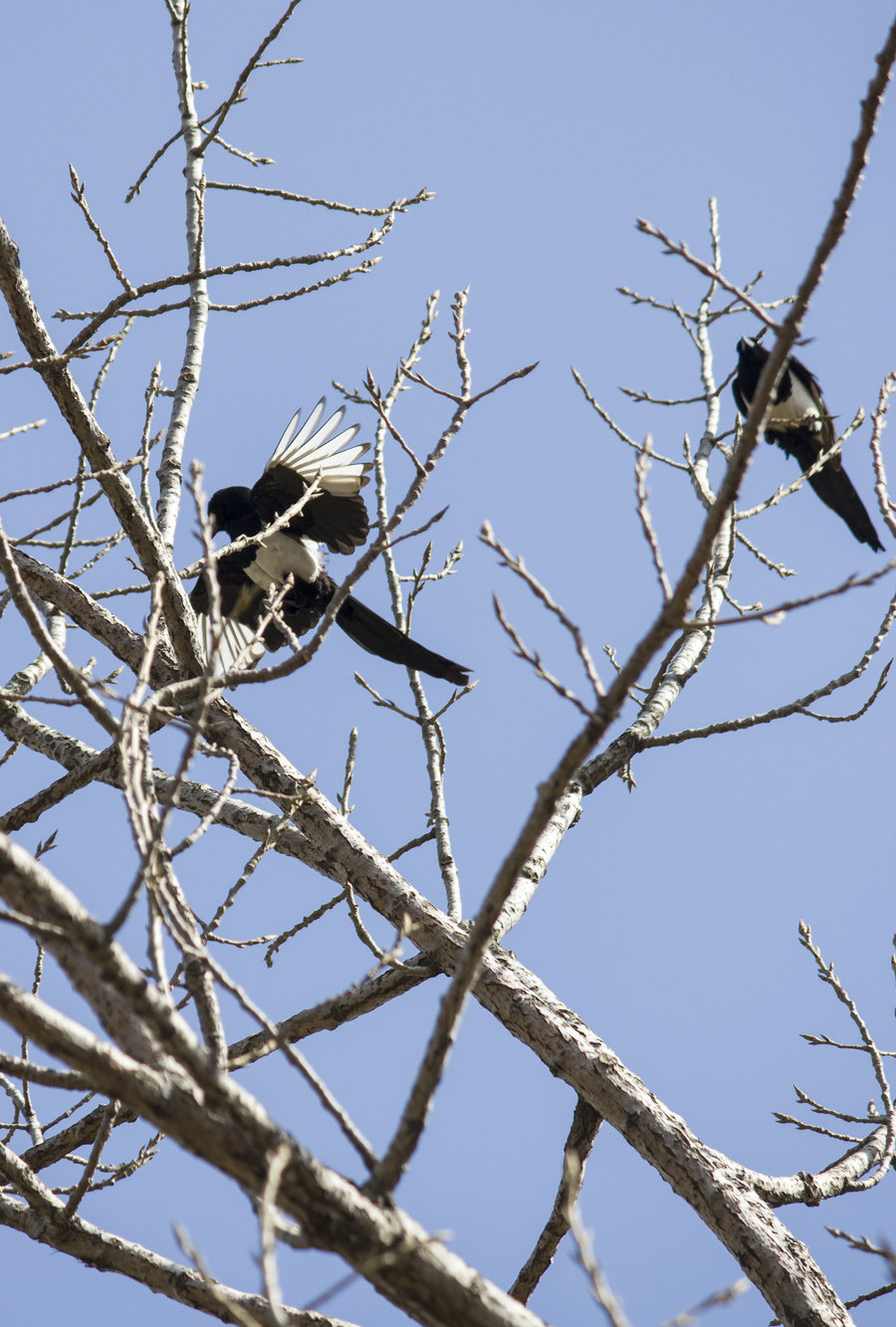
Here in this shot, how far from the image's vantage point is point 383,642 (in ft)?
15.3

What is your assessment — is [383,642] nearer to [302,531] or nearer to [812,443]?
[302,531]

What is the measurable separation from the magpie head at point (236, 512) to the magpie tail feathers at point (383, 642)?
74cm

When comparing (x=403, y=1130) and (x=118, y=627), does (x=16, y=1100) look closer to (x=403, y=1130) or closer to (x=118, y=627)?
(x=118, y=627)

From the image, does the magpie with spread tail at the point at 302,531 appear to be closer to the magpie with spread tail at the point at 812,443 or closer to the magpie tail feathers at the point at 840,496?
the magpie with spread tail at the point at 812,443

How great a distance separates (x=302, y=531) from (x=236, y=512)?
31 centimetres

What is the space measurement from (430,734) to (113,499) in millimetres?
1424

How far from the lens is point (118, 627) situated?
3002mm

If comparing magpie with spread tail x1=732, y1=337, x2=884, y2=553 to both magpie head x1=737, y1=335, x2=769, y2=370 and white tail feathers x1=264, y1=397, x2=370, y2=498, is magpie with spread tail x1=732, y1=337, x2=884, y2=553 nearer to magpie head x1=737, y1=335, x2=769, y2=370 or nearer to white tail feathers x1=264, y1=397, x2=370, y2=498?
magpie head x1=737, y1=335, x2=769, y2=370

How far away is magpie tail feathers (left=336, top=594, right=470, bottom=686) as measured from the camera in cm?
436

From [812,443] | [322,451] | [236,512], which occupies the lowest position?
[236,512]

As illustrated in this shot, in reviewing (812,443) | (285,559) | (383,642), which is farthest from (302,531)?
(812,443)

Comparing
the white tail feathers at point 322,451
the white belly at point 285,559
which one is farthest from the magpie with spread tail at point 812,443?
the white belly at point 285,559

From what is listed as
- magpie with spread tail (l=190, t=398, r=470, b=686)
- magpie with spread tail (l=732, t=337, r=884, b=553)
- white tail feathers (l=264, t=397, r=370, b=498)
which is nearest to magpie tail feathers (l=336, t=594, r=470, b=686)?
magpie with spread tail (l=190, t=398, r=470, b=686)

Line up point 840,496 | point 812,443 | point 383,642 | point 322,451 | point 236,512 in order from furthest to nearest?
point 812,443 → point 840,496 → point 236,512 → point 322,451 → point 383,642
